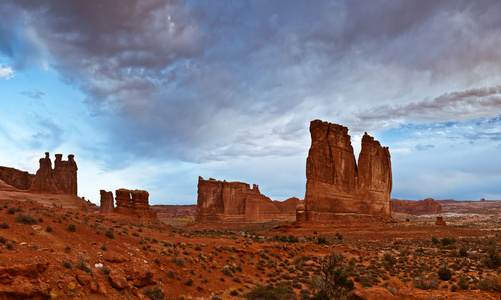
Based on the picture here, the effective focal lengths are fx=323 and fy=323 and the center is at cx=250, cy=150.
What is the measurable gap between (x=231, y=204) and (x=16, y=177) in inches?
2062

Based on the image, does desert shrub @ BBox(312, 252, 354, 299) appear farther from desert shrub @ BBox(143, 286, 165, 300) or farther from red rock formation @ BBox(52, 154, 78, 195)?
red rock formation @ BBox(52, 154, 78, 195)

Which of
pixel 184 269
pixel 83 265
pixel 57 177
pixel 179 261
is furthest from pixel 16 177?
pixel 83 265

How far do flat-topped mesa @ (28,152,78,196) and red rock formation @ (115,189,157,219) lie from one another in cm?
2842

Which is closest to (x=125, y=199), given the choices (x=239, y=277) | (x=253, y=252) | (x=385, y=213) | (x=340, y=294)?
(x=253, y=252)

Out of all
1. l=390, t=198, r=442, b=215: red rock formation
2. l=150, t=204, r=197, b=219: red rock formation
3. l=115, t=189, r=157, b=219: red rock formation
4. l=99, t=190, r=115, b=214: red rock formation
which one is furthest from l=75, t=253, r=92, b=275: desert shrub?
l=390, t=198, r=442, b=215: red rock formation

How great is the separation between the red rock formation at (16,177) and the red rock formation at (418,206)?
14073 cm

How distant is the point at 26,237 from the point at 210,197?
80.4m

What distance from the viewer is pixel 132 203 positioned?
37.2 metres

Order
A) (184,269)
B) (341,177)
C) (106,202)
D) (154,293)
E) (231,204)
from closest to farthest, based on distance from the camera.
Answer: (154,293) < (184,269) < (341,177) < (106,202) < (231,204)

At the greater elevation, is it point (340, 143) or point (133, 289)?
point (340, 143)

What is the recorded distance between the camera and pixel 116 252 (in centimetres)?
1478

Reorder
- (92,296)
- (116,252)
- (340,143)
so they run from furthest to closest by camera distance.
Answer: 1. (340,143)
2. (116,252)
3. (92,296)

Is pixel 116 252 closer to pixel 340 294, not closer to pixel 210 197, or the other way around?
pixel 340 294

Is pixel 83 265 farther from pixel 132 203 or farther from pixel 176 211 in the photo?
pixel 176 211
